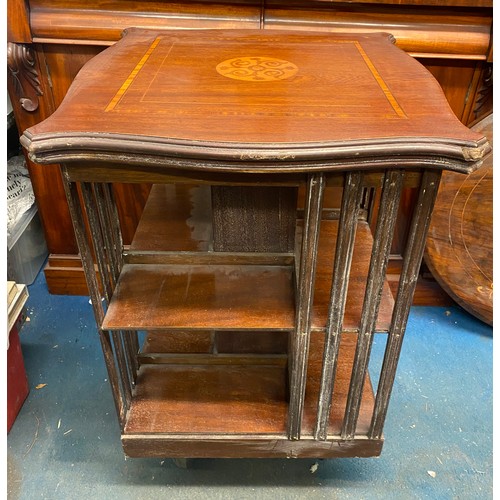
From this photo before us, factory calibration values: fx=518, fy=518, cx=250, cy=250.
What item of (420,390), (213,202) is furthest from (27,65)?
(420,390)

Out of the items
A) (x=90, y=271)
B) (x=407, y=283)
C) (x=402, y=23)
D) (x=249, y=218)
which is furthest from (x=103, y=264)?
(x=402, y=23)

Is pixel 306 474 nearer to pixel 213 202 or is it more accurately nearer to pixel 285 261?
pixel 285 261

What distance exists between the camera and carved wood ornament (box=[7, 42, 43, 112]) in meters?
1.31

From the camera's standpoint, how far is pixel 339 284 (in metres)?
0.89

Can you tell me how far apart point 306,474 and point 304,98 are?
90 centimetres

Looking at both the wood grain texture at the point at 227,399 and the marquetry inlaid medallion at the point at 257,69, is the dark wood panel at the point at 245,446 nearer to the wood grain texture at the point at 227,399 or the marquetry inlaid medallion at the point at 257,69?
the wood grain texture at the point at 227,399

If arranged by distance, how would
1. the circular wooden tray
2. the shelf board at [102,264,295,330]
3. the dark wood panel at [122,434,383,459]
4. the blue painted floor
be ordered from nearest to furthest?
the shelf board at [102,264,295,330] → the dark wood panel at [122,434,383,459] → the blue painted floor → the circular wooden tray

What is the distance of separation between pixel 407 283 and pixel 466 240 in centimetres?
76

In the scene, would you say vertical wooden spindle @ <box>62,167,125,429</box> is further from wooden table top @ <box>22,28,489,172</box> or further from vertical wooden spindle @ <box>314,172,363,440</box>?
vertical wooden spindle @ <box>314,172,363,440</box>

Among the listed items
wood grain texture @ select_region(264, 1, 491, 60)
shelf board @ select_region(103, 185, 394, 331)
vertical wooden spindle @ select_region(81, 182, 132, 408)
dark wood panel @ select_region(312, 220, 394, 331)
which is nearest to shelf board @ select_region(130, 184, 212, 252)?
shelf board @ select_region(103, 185, 394, 331)

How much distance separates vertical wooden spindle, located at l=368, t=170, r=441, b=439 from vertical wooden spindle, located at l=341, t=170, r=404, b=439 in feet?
0.11

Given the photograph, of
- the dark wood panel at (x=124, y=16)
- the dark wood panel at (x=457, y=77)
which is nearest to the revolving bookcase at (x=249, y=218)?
the dark wood panel at (x=124, y=16)

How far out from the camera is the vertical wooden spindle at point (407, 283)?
0.81 meters

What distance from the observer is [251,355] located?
4.18 feet
